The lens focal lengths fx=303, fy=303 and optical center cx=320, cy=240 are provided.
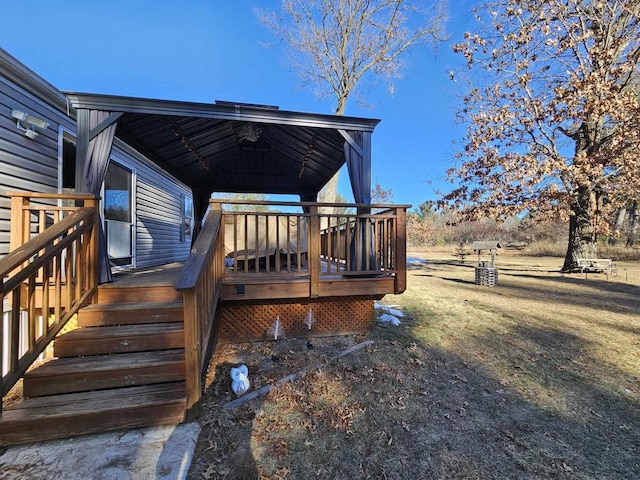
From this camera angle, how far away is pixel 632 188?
10211 mm

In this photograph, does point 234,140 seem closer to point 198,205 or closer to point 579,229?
point 198,205

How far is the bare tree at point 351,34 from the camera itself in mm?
13242

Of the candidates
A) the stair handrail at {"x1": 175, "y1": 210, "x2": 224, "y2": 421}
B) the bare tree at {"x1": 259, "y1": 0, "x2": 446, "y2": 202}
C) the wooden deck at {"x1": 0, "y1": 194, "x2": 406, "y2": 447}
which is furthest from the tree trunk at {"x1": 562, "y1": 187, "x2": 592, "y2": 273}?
the stair handrail at {"x1": 175, "y1": 210, "x2": 224, "y2": 421}

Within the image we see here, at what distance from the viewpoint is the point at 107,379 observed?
2537mm

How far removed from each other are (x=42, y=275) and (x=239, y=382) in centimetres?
222

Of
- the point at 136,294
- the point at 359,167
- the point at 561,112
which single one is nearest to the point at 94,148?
the point at 136,294

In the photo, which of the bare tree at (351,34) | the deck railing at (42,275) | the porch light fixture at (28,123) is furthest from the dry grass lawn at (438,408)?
the bare tree at (351,34)

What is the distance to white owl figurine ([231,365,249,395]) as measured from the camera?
9.62ft

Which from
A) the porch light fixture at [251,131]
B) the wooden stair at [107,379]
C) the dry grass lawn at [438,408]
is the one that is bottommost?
the dry grass lawn at [438,408]

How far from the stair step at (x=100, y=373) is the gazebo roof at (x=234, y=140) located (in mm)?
→ 2928

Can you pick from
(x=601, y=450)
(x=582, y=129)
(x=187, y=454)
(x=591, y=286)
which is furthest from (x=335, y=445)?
(x=582, y=129)

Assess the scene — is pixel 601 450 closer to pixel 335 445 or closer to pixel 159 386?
pixel 335 445

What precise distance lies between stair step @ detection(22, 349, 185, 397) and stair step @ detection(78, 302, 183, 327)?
44 centimetres

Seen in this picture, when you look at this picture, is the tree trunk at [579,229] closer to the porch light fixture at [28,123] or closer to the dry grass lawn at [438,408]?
the dry grass lawn at [438,408]
